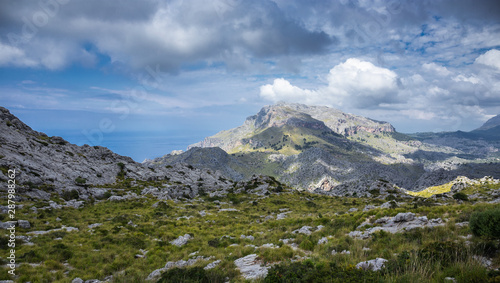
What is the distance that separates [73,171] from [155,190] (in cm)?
2199

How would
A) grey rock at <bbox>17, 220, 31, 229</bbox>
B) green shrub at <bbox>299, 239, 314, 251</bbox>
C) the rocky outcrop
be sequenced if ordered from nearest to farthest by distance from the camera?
the rocky outcrop, green shrub at <bbox>299, 239, 314, 251</bbox>, grey rock at <bbox>17, 220, 31, 229</bbox>

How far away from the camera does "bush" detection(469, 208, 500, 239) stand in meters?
10.5

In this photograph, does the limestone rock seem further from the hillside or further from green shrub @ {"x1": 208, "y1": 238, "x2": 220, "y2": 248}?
green shrub @ {"x1": 208, "y1": 238, "x2": 220, "y2": 248}

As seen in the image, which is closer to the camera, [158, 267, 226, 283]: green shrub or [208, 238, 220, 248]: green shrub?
[158, 267, 226, 283]: green shrub

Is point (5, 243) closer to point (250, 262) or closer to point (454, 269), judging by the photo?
point (250, 262)

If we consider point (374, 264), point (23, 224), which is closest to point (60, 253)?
point (23, 224)

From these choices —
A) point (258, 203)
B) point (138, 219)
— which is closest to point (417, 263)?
point (138, 219)

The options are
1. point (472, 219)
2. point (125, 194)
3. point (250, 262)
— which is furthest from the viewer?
point (125, 194)

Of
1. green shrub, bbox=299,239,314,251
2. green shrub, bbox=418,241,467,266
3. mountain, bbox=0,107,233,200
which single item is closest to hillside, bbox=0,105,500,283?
green shrub, bbox=418,241,467,266

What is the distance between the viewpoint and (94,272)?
1602 cm

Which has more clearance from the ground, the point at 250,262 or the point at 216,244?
the point at 250,262

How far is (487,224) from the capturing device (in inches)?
432

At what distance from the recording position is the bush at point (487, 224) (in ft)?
34.5

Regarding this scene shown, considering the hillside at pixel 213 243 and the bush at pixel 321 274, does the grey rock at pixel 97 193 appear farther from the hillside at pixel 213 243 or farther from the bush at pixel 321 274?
the bush at pixel 321 274
